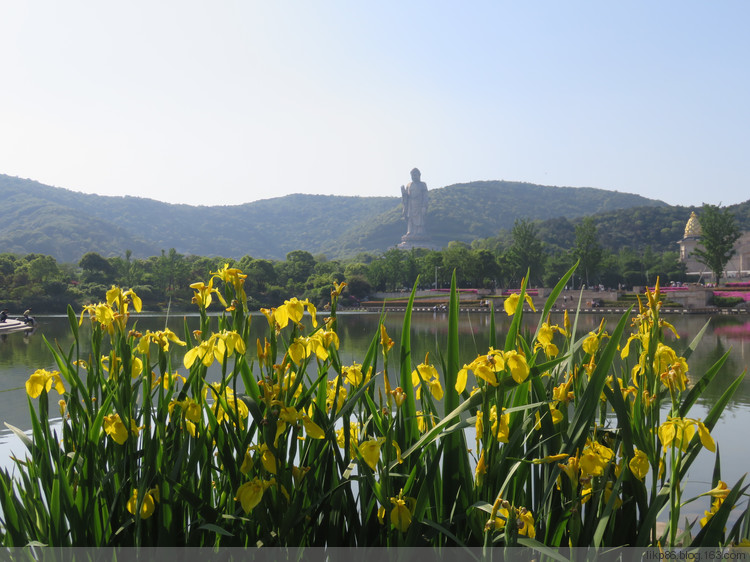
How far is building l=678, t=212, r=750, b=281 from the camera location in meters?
54.7

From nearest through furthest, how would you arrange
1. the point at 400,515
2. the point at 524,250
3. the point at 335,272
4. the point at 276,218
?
the point at 400,515 → the point at 524,250 → the point at 335,272 → the point at 276,218

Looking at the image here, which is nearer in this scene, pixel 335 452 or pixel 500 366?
pixel 500 366

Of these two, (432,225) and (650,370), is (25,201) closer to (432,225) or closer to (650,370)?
(432,225)

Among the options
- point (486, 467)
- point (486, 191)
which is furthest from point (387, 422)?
point (486, 191)

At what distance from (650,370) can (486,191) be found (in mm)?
131770

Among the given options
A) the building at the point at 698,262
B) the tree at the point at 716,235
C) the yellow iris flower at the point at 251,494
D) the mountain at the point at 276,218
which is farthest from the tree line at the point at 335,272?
the mountain at the point at 276,218

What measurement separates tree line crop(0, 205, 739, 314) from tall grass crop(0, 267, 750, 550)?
34583mm

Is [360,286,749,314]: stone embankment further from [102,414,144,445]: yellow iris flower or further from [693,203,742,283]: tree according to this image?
[102,414,144,445]: yellow iris flower

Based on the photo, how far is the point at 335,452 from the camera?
1.39m

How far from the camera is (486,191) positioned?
12938 cm

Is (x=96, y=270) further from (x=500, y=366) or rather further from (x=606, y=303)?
(x=500, y=366)

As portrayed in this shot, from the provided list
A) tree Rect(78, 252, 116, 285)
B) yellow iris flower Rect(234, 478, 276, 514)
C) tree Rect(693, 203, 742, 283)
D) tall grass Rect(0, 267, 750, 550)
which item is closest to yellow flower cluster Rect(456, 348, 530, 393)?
tall grass Rect(0, 267, 750, 550)

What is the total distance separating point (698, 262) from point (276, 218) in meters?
104

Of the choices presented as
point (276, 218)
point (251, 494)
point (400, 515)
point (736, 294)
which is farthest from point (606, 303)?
point (276, 218)
